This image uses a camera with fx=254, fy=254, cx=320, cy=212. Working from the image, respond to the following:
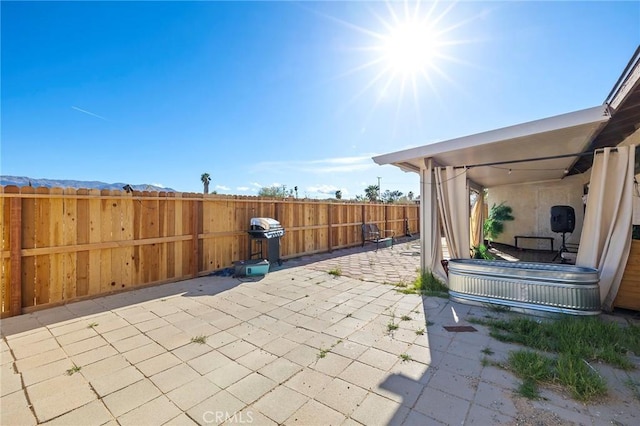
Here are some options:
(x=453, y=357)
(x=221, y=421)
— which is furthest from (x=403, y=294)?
(x=221, y=421)

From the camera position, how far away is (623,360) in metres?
2.06

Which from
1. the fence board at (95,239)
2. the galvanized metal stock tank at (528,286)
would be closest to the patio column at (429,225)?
the galvanized metal stock tank at (528,286)

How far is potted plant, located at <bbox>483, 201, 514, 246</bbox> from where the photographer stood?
352 inches

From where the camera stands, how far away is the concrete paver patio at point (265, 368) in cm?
158

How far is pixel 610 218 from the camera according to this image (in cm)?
341

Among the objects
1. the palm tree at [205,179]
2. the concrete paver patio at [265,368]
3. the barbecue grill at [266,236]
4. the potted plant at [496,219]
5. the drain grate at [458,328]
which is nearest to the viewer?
the concrete paver patio at [265,368]

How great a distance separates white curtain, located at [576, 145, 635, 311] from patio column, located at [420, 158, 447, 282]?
1.96 metres

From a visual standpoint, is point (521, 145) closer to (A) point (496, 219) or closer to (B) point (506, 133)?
(B) point (506, 133)

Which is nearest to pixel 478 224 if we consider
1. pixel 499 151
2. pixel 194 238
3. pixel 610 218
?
pixel 499 151

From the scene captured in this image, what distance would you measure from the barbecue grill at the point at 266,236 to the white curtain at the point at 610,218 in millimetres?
5370

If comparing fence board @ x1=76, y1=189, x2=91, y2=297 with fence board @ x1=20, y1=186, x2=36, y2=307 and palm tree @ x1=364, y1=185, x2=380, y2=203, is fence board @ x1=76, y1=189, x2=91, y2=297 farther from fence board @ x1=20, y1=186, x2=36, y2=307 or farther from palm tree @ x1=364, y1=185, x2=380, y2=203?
palm tree @ x1=364, y1=185, x2=380, y2=203

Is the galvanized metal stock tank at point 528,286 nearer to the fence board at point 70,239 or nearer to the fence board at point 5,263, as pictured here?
the fence board at point 70,239

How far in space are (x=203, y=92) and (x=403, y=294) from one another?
26.3 ft

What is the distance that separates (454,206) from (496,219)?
613cm
